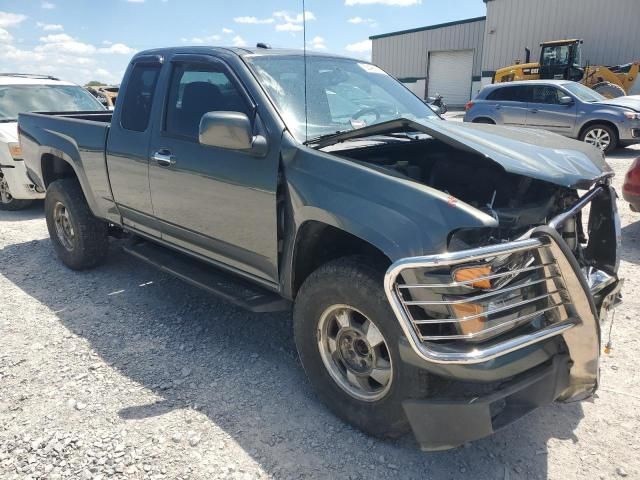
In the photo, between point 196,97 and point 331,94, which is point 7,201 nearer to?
point 196,97

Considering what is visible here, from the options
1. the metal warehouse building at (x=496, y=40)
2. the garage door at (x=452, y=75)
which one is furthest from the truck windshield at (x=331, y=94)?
the garage door at (x=452, y=75)

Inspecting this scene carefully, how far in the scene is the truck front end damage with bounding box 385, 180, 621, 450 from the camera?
200cm

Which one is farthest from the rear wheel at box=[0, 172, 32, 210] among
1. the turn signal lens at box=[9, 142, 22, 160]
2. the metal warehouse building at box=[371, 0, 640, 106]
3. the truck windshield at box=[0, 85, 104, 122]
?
the metal warehouse building at box=[371, 0, 640, 106]

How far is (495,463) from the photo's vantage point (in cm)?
248

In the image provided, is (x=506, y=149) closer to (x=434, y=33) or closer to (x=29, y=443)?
(x=29, y=443)

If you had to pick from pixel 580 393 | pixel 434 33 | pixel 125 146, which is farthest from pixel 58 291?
pixel 434 33

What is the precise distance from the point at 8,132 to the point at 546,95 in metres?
10.8

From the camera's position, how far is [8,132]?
22.6ft

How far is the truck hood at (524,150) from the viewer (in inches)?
90.6

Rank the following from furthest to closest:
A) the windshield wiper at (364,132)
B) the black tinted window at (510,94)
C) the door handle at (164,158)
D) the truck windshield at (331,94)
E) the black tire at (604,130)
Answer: the black tinted window at (510,94)
the black tire at (604,130)
the door handle at (164,158)
the truck windshield at (331,94)
the windshield wiper at (364,132)

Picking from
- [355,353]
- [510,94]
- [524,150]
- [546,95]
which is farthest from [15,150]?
[546,95]

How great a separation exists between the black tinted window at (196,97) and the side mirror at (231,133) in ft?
1.24

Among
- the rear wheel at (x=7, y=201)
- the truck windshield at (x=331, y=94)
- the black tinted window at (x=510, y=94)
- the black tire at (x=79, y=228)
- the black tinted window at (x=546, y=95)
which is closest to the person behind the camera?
the truck windshield at (x=331, y=94)

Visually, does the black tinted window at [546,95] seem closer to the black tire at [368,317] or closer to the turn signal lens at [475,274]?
the black tire at [368,317]
